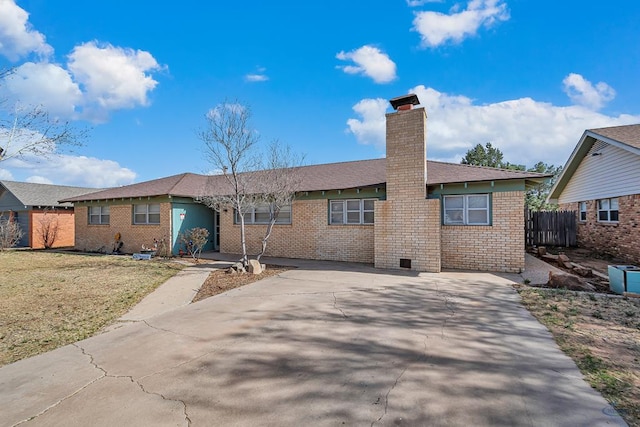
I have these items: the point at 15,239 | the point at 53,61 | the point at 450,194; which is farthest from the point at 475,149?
the point at 15,239

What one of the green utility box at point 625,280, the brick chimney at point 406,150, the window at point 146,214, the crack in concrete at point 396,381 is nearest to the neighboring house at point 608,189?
the green utility box at point 625,280

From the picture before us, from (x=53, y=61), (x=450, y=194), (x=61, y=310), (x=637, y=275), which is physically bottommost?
(x=61, y=310)

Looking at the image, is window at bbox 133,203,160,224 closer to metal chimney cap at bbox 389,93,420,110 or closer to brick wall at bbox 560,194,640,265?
metal chimney cap at bbox 389,93,420,110

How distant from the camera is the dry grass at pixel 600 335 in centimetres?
311

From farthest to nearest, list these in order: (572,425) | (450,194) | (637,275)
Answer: (450,194) → (637,275) → (572,425)

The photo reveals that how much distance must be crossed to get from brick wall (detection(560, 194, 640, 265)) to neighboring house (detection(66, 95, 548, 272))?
5367 mm

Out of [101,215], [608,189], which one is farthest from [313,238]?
[101,215]

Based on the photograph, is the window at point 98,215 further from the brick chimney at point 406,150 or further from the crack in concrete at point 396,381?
the crack in concrete at point 396,381

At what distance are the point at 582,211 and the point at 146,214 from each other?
22548 mm

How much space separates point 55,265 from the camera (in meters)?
12.6

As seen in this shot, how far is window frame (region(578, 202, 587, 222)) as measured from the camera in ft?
52.3

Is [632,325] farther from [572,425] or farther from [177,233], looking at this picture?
[177,233]

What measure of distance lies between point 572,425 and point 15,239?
1058 inches

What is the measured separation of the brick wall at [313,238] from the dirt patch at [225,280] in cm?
256
